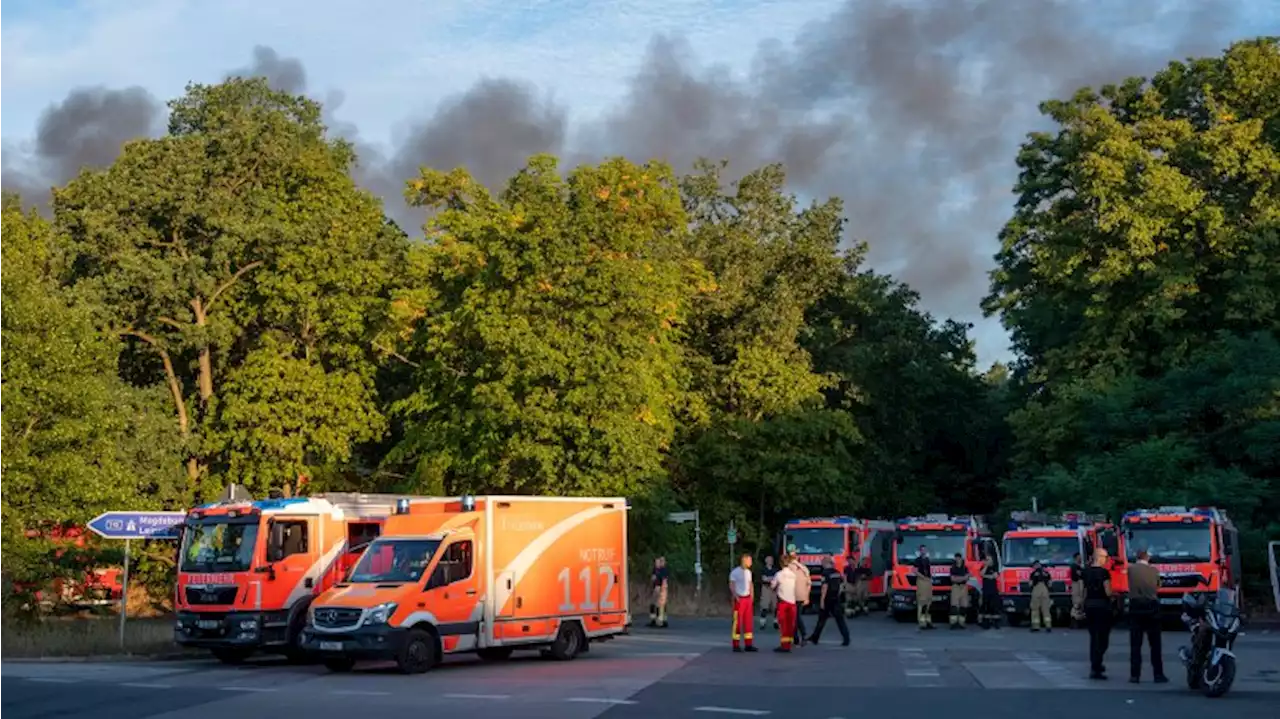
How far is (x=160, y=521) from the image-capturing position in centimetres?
2631

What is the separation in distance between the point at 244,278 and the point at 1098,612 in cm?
3820

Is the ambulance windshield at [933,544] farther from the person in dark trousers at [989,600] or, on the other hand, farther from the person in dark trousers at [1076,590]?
the person in dark trousers at [1076,590]

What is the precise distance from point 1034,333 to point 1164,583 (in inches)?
849

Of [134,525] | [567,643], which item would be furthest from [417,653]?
[134,525]

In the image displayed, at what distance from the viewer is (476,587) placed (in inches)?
910

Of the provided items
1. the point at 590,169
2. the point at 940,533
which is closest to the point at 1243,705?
the point at 940,533

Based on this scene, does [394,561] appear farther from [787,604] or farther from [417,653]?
[787,604]

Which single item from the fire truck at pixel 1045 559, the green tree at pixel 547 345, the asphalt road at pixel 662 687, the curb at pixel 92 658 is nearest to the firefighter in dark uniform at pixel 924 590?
the fire truck at pixel 1045 559

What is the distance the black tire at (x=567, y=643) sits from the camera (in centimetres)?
2477

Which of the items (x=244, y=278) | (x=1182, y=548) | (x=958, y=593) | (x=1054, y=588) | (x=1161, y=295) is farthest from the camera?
(x=244, y=278)

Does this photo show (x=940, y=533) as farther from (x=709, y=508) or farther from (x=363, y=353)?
(x=363, y=353)

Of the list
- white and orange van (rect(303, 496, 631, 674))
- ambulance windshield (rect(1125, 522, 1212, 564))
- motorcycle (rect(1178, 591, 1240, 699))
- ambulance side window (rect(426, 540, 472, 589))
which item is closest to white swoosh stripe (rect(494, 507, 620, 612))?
white and orange van (rect(303, 496, 631, 674))

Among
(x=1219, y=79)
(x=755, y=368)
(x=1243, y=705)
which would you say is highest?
(x=1219, y=79)

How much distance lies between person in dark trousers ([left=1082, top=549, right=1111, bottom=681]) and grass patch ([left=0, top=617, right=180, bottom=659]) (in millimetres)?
16062
